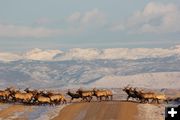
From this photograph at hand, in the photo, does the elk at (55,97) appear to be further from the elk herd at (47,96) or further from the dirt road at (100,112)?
the dirt road at (100,112)

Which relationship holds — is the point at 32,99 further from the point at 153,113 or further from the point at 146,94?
the point at 153,113

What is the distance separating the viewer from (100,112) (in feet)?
161

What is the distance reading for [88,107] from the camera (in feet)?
176

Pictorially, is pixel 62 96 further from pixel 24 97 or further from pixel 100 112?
pixel 100 112

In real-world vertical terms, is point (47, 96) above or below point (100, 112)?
above

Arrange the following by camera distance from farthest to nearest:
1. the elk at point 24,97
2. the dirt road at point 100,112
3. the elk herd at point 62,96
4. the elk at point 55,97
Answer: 1. the elk at point 24,97
2. the elk at point 55,97
3. the elk herd at point 62,96
4. the dirt road at point 100,112

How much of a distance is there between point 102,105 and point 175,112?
133 ft

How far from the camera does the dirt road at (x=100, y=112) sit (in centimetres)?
4620

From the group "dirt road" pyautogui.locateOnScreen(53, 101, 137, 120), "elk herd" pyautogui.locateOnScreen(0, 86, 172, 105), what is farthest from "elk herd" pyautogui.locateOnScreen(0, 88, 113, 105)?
"dirt road" pyautogui.locateOnScreen(53, 101, 137, 120)

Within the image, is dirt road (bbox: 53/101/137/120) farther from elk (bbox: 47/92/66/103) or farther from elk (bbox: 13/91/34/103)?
elk (bbox: 13/91/34/103)

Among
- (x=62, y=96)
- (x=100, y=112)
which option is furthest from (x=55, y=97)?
(x=100, y=112)

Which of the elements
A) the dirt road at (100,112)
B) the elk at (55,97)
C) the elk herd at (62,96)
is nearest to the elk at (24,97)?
the elk herd at (62,96)

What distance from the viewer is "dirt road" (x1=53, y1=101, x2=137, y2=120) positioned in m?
46.2

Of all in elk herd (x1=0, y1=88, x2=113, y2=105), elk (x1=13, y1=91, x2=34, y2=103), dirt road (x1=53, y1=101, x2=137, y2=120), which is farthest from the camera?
elk (x1=13, y1=91, x2=34, y2=103)
